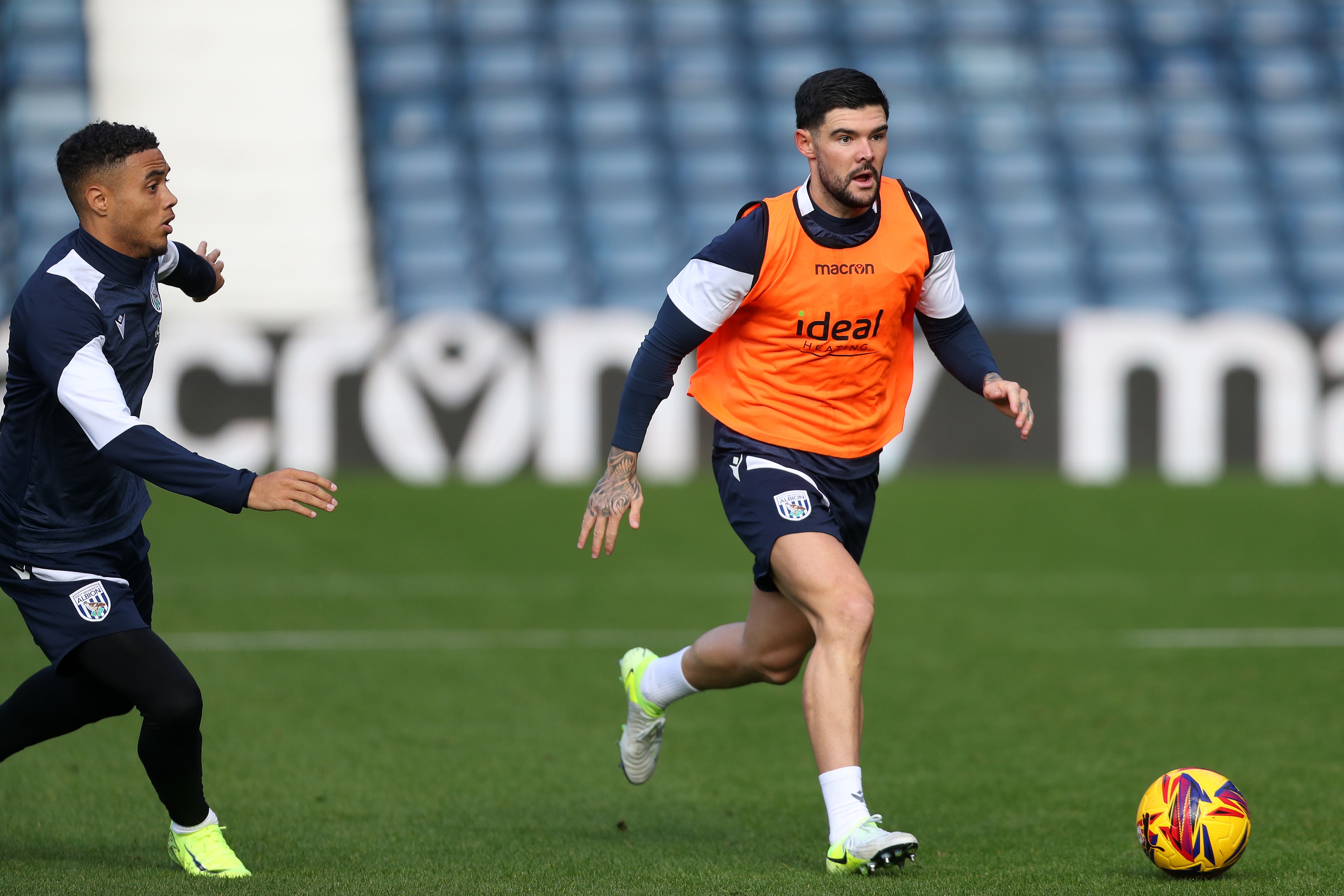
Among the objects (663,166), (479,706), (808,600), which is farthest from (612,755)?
(663,166)

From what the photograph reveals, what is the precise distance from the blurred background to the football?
12.5 m

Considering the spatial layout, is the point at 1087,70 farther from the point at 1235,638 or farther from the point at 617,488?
the point at 617,488

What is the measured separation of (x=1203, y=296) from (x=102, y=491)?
1664 cm

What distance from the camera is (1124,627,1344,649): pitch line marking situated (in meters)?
8.48

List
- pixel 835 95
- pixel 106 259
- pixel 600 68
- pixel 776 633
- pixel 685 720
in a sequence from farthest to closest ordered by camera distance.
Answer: pixel 600 68, pixel 685 720, pixel 776 633, pixel 835 95, pixel 106 259

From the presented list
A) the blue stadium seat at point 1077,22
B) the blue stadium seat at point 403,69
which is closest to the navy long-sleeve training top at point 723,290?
the blue stadium seat at point 403,69

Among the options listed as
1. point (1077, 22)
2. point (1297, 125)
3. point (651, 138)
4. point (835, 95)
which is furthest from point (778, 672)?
point (1077, 22)

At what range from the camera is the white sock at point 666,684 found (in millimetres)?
5328

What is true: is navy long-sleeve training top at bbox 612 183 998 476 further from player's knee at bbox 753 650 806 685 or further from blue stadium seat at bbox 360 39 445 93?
blue stadium seat at bbox 360 39 445 93

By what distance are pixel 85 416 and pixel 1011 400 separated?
99.7 inches

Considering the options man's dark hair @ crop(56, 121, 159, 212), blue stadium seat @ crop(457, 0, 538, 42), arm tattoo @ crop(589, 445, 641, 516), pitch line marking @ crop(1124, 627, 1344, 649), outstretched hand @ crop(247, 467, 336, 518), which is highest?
blue stadium seat @ crop(457, 0, 538, 42)

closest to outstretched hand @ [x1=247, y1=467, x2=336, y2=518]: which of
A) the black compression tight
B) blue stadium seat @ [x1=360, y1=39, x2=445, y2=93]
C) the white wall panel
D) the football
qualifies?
the black compression tight

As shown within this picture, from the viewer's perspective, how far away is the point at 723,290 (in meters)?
4.60

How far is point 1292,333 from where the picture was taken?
14516 millimetres
